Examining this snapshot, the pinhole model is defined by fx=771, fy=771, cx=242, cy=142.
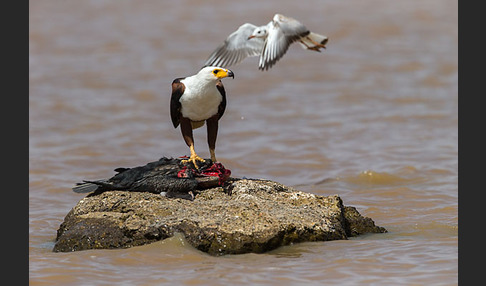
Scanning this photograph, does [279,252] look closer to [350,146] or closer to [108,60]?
[350,146]

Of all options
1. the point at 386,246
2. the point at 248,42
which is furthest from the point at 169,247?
the point at 248,42

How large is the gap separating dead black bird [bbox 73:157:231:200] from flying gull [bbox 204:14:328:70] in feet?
5.15

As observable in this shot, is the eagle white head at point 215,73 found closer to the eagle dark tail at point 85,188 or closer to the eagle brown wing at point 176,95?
the eagle brown wing at point 176,95

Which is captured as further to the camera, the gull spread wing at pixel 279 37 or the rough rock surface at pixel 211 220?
the gull spread wing at pixel 279 37

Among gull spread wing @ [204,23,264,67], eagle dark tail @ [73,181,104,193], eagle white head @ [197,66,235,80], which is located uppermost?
gull spread wing @ [204,23,264,67]

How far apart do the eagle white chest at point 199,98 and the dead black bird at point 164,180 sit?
18.4 inches

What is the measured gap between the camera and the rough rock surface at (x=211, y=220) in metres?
6.07

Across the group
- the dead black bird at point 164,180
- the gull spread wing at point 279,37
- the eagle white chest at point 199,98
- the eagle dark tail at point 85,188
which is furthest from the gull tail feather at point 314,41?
the eagle dark tail at point 85,188

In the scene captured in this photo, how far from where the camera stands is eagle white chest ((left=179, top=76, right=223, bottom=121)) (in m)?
6.74

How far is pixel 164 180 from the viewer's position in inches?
263

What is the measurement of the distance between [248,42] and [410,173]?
11.2ft

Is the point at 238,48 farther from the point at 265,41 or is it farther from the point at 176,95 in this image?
the point at 176,95

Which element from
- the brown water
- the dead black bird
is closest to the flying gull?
the dead black bird

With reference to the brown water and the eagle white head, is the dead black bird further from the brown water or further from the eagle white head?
the eagle white head
